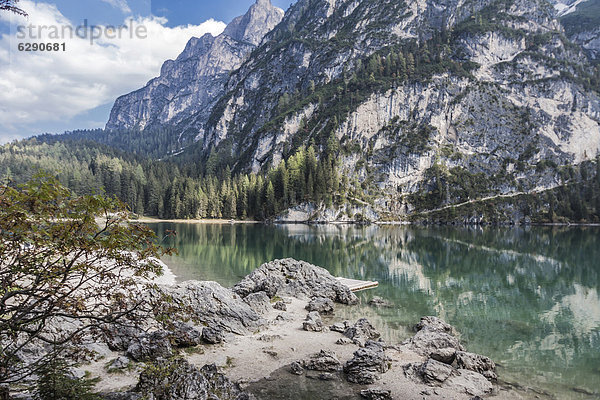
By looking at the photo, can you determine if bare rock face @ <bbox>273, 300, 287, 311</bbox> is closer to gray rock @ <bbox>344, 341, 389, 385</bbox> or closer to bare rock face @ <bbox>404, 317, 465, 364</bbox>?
bare rock face @ <bbox>404, 317, 465, 364</bbox>

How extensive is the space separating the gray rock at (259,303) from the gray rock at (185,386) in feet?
39.6

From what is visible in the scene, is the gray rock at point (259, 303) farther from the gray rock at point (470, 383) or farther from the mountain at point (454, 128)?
the mountain at point (454, 128)

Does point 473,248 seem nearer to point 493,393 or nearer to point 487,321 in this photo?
point 487,321

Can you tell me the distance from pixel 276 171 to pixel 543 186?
133797 millimetres

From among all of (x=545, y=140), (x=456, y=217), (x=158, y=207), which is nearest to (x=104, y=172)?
(x=158, y=207)

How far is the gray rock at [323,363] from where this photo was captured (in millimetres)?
15453

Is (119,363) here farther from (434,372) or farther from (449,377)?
(449,377)

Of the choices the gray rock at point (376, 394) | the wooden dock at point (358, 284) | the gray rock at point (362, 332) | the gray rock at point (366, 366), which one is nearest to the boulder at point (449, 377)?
the gray rock at point (366, 366)

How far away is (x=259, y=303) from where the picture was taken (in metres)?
24.5

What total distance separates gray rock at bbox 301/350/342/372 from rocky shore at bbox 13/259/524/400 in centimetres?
5

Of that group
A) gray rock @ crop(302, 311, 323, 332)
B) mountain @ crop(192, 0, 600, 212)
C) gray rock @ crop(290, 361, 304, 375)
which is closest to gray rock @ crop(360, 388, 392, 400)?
gray rock @ crop(290, 361, 304, 375)

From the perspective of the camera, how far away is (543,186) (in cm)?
16425

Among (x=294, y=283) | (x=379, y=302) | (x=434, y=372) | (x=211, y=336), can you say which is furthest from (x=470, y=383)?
(x=294, y=283)

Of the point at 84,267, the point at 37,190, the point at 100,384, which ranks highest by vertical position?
the point at 37,190
